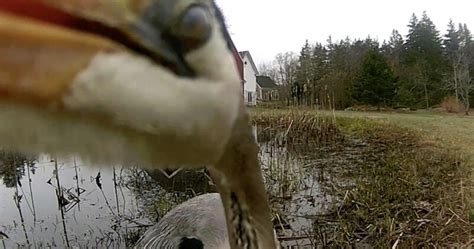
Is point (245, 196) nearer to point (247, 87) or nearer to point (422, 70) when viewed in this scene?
point (247, 87)

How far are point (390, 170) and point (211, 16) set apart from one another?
8.12m

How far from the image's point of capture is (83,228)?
6023 millimetres

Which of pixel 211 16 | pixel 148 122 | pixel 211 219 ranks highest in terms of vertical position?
pixel 211 16

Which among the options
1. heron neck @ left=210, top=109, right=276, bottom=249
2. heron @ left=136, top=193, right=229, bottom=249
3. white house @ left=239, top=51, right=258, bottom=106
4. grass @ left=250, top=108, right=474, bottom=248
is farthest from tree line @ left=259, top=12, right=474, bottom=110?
heron neck @ left=210, top=109, right=276, bottom=249

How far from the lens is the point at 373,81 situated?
25.1 metres

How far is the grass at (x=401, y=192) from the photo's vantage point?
200 inches

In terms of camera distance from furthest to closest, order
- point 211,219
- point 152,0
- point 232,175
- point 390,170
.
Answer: point 390,170
point 211,219
point 232,175
point 152,0

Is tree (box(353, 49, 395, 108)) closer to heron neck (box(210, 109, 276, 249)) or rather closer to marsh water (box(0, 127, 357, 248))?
marsh water (box(0, 127, 357, 248))

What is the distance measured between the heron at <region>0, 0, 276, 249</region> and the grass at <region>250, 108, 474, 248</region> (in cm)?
445

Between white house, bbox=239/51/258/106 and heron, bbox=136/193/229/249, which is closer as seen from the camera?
white house, bbox=239/51/258/106

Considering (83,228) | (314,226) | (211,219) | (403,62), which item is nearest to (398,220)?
(314,226)

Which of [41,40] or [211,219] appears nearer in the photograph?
[41,40]

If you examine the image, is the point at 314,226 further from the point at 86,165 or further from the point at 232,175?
the point at 86,165

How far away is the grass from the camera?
5089mm
